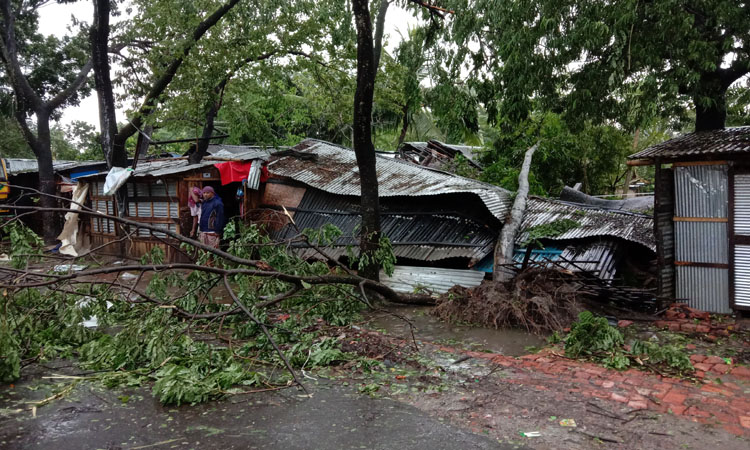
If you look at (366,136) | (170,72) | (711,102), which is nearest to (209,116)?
(170,72)

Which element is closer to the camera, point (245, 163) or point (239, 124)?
point (245, 163)

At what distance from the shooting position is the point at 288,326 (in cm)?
634

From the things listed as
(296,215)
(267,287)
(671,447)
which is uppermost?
(296,215)

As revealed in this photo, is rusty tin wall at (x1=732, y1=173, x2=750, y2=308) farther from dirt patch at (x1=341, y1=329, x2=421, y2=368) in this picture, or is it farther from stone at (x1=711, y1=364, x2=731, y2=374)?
dirt patch at (x1=341, y1=329, x2=421, y2=368)

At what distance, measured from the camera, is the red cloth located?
460 inches

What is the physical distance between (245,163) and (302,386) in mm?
8121

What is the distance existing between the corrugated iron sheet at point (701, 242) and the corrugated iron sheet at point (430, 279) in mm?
2921

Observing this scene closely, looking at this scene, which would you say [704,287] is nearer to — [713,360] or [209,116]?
[713,360]

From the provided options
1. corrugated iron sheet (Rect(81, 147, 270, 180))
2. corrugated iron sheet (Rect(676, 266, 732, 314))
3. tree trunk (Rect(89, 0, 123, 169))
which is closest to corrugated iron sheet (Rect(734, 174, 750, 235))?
corrugated iron sheet (Rect(676, 266, 732, 314))

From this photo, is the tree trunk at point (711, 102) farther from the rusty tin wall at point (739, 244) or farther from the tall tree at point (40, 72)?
the tall tree at point (40, 72)

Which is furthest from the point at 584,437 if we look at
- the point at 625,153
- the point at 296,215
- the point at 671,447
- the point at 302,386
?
the point at 625,153

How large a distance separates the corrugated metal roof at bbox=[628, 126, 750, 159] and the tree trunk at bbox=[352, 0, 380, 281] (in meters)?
3.93

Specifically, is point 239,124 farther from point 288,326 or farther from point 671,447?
point 671,447

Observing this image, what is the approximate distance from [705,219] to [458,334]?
12.4 ft
